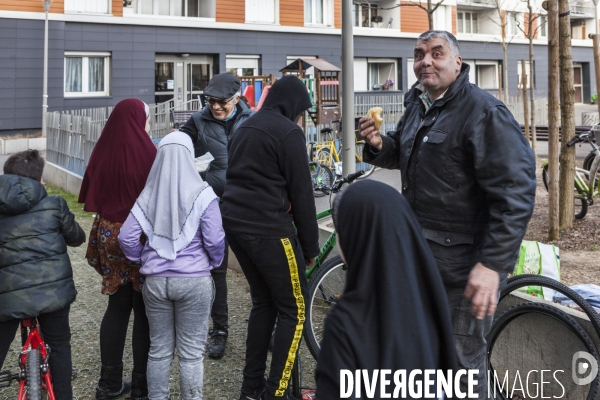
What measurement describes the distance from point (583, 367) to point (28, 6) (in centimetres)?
2663

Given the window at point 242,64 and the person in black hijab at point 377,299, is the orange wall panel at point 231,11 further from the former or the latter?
the person in black hijab at point 377,299

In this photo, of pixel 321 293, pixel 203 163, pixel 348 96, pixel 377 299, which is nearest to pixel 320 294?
pixel 321 293

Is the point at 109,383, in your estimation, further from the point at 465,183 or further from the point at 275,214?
the point at 465,183

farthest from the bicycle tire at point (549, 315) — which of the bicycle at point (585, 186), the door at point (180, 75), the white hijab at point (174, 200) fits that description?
the door at point (180, 75)

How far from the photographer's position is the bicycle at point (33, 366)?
13.1ft

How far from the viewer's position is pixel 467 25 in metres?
43.7

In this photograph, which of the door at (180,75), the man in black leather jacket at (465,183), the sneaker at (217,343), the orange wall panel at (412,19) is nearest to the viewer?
the man in black leather jacket at (465,183)

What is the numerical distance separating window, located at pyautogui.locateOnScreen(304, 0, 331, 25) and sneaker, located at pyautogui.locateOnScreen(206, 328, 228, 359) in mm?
31157

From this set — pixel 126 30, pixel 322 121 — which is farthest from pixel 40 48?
pixel 322 121

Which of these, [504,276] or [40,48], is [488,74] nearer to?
[40,48]

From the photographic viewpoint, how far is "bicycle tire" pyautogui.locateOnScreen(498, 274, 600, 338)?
12.6 feet

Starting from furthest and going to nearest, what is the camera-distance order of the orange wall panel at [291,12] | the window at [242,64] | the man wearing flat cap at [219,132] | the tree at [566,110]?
the orange wall panel at [291,12] → the window at [242,64] → the tree at [566,110] → the man wearing flat cap at [219,132]

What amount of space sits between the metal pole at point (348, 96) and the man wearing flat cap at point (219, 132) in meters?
1.55

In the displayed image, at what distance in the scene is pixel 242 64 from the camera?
32750 millimetres
